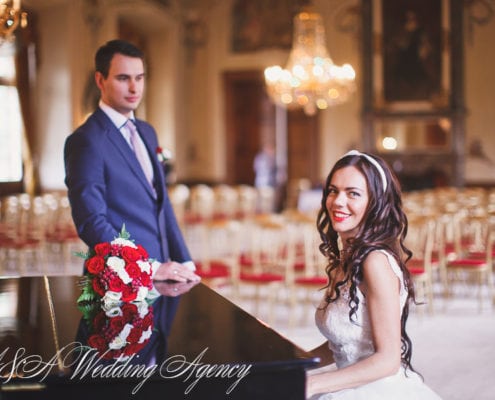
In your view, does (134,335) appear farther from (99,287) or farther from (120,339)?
(99,287)

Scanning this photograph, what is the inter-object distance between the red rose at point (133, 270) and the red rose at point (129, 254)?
14 mm

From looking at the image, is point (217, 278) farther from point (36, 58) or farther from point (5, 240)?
point (36, 58)

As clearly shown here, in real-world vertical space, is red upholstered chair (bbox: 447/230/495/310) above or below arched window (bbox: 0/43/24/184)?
below

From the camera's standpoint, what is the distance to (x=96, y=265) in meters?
2.27

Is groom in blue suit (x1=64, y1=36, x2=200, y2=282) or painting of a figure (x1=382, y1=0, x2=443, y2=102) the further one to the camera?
painting of a figure (x1=382, y1=0, x2=443, y2=102)

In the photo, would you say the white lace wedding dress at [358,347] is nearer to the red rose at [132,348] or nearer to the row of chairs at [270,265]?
the red rose at [132,348]

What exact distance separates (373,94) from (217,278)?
10.6m

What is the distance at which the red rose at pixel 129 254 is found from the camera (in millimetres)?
2266

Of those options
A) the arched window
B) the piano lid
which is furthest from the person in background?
the piano lid

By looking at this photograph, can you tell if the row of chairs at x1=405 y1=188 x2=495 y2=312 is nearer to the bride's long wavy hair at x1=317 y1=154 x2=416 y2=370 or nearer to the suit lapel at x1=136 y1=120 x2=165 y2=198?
the suit lapel at x1=136 y1=120 x2=165 y2=198

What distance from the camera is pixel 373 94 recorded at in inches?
635

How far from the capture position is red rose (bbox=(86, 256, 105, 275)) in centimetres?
227

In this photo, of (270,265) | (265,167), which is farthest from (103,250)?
(265,167)

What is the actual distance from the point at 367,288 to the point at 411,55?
49.2 ft
